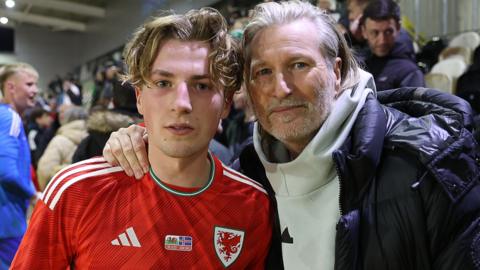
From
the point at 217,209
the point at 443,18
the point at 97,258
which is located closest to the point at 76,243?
the point at 97,258

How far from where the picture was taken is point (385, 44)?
2.83 meters

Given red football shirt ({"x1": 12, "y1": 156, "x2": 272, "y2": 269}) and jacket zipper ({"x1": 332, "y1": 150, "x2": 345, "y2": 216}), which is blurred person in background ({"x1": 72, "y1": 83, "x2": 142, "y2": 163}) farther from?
jacket zipper ({"x1": 332, "y1": 150, "x2": 345, "y2": 216})

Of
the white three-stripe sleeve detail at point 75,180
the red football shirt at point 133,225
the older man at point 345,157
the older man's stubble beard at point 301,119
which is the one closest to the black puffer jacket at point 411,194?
the older man at point 345,157

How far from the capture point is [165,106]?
1.41m

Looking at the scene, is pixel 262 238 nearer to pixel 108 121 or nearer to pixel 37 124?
pixel 108 121

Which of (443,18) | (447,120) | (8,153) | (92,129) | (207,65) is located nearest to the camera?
(447,120)

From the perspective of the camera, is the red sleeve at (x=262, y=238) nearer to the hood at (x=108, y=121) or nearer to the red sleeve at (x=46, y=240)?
the red sleeve at (x=46, y=240)

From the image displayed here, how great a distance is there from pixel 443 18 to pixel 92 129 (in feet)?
14.7

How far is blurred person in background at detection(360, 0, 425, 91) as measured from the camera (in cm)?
276

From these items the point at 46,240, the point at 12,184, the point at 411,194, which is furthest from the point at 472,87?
the point at 12,184

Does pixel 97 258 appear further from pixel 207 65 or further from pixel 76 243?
pixel 207 65

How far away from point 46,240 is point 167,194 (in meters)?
0.36

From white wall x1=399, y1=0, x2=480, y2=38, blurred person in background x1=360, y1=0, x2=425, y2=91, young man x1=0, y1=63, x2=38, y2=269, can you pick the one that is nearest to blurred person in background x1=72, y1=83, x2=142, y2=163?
young man x1=0, y1=63, x2=38, y2=269

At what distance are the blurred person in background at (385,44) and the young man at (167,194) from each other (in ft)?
4.90
